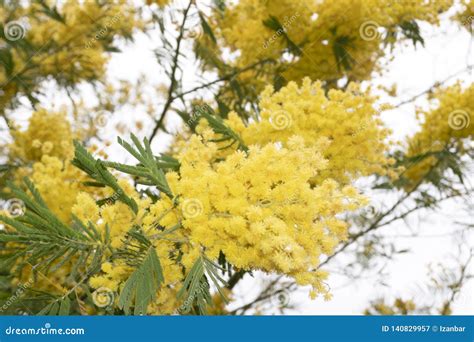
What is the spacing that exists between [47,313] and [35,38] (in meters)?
3.08

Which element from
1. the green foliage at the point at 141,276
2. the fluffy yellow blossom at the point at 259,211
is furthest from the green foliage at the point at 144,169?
the green foliage at the point at 141,276

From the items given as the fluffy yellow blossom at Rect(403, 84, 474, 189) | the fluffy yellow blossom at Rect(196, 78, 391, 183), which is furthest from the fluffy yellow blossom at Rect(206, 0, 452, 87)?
the fluffy yellow blossom at Rect(196, 78, 391, 183)

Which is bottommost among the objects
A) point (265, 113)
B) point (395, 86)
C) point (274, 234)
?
point (274, 234)

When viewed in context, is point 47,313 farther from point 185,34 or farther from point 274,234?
point 185,34

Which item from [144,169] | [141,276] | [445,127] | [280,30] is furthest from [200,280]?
[445,127]

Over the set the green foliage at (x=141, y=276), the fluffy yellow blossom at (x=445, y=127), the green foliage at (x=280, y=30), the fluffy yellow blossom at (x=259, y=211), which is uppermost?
the green foliage at (x=280, y=30)

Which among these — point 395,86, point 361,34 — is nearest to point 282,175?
point 361,34

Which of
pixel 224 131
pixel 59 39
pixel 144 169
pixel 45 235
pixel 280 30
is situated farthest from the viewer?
pixel 59 39

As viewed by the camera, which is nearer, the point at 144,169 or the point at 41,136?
the point at 144,169

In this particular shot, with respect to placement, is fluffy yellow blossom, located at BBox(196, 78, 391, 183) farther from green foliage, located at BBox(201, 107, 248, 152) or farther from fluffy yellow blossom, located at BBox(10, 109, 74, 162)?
fluffy yellow blossom, located at BBox(10, 109, 74, 162)

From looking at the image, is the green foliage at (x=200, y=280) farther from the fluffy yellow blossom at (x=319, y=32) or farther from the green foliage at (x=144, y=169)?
the fluffy yellow blossom at (x=319, y=32)

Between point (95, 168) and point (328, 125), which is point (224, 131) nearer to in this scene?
point (328, 125)

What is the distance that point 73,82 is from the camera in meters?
5.27

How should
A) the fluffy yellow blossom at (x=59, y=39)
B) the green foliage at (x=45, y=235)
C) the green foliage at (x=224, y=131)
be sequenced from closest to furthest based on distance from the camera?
1. the green foliage at (x=45, y=235)
2. the green foliage at (x=224, y=131)
3. the fluffy yellow blossom at (x=59, y=39)
